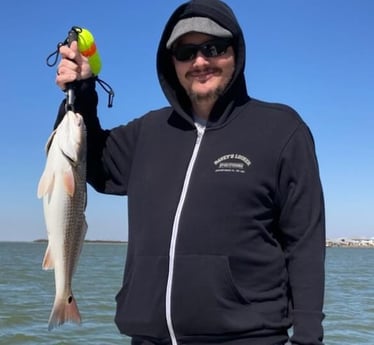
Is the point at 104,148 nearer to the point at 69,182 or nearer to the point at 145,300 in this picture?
the point at 69,182

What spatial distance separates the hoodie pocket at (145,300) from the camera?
3414 millimetres

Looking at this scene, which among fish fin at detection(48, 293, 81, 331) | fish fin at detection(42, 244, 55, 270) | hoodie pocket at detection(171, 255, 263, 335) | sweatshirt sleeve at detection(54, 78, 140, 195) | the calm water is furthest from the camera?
the calm water

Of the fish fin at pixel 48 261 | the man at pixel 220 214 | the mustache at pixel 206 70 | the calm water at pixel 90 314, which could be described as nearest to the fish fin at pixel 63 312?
the fish fin at pixel 48 261

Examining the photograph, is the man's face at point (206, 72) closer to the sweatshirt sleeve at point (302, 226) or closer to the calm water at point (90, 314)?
the sweatshirt sleeve at point (302, 226)

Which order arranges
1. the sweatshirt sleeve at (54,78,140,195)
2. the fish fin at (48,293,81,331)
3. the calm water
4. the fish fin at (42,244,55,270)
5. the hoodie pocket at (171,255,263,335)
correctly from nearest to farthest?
1. the hoodie pocket at (171,255,263,335)
2. the fish fin at (48,293,81,331)
3. the fish fin at (42,244,55,270)
4. the sweatshirt sleeve at (54,78,140,195)
5. the calm water

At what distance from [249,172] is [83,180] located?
108 cm

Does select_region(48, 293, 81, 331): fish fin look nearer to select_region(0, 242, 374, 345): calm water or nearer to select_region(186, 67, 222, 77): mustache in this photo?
select_region(186, 67, 222, 77): mustache

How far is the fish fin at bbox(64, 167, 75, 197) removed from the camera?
12.5 feet

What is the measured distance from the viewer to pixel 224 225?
3457 mm

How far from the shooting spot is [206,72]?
12.4 feet

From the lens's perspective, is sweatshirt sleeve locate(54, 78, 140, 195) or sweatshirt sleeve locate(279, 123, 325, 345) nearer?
sweatshirt sleeve locate(279, 123, 325, 345)

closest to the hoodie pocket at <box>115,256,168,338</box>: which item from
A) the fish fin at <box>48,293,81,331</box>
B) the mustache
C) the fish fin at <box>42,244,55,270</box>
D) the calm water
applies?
the fish fin at <box>48,293,81,331</box>

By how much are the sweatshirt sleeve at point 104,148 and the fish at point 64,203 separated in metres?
0.25

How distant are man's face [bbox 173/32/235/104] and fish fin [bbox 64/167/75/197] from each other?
2.84 feet
